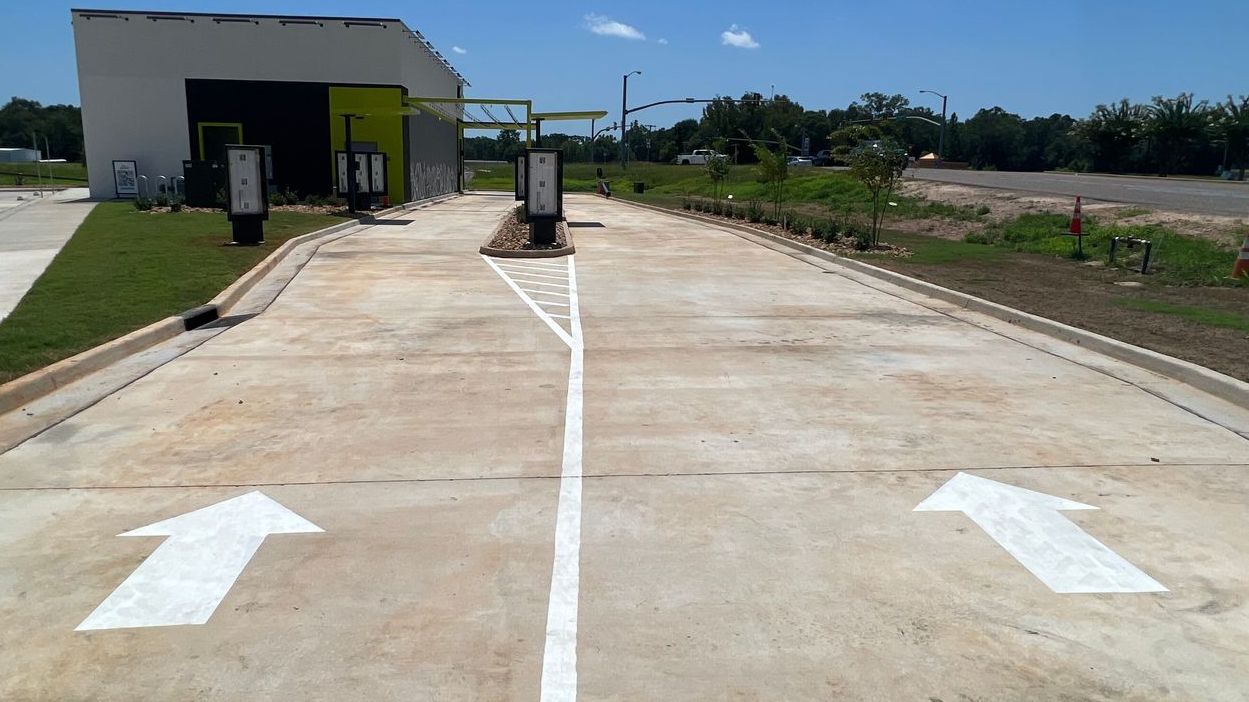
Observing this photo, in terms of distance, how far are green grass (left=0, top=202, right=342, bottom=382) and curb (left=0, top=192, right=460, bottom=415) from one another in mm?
172

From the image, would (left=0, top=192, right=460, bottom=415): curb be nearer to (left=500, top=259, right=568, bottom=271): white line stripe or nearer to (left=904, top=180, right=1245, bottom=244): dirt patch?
(left=500, top=259, right=568, bottom=271): white line stripe

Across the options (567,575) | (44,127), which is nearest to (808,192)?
(567,575)

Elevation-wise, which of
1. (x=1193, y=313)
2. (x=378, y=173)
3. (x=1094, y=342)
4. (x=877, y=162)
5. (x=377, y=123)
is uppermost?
(x=377, y=123)

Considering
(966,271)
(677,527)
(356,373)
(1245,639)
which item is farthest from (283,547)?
(966,271)

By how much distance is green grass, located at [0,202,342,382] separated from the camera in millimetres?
8602

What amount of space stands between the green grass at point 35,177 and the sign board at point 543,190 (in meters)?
38.3

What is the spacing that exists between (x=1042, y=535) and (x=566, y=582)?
265 cm

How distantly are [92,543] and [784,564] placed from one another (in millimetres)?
3633

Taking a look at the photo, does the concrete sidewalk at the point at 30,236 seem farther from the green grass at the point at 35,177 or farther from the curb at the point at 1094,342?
the green grass at the point at 35,177

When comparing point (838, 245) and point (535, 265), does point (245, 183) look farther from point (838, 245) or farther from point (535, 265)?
point (838, 245)

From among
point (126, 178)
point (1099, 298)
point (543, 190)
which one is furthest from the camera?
point (126, 178)

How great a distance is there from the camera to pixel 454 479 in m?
5.56

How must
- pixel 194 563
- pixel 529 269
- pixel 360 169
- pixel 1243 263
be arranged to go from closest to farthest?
pixel 194 563, pixel 1243 263, pixel 529 269, pixel 360 169

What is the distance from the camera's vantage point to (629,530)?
482 cm
